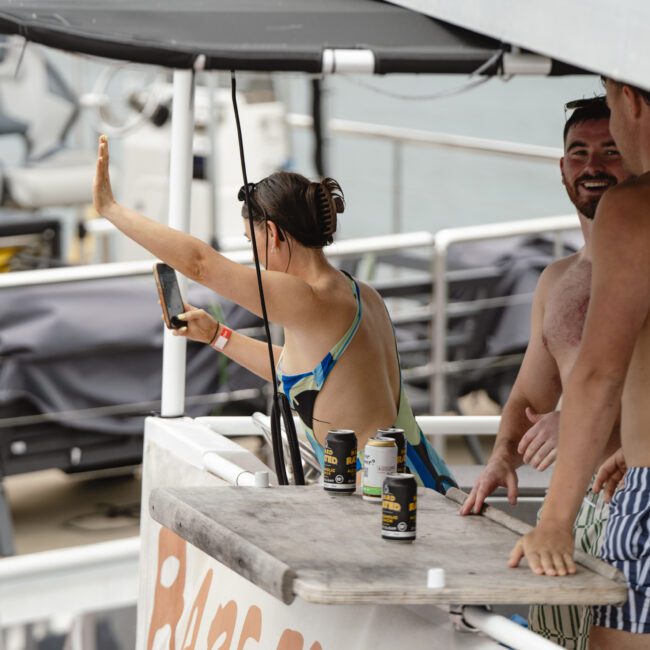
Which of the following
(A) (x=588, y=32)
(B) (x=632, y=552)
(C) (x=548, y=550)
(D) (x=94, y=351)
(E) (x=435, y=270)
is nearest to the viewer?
(A) (x=588, y=32)

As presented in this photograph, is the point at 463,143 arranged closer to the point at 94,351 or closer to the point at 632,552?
the point at 94,351

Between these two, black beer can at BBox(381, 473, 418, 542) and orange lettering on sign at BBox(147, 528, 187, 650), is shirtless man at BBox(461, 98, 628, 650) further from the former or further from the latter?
orange lettering on sign at BBox(147, 528, 187, 650)

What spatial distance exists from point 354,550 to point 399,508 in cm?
12

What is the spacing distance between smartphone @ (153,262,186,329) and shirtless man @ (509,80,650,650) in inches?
66.0

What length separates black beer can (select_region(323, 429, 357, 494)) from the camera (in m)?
3.14

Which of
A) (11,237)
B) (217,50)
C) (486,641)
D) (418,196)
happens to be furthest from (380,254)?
(418,196)

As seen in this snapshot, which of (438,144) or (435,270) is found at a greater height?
(438,144)

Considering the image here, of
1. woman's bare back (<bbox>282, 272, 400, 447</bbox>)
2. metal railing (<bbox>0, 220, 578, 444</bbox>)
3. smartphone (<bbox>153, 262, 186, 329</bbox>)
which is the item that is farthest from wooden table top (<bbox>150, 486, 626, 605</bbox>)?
metal railing (<bbox>0, 220, 578, 444</bbox>)

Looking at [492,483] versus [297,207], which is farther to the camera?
[297,207]

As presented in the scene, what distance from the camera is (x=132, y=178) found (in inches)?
447

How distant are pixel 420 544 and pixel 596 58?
3.36 feet

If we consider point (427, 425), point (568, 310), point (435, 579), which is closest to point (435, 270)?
point (427, 425)

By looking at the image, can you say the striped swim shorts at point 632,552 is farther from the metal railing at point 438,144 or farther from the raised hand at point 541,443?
the metal railing at point 438,144

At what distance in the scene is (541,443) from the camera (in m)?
3.43
